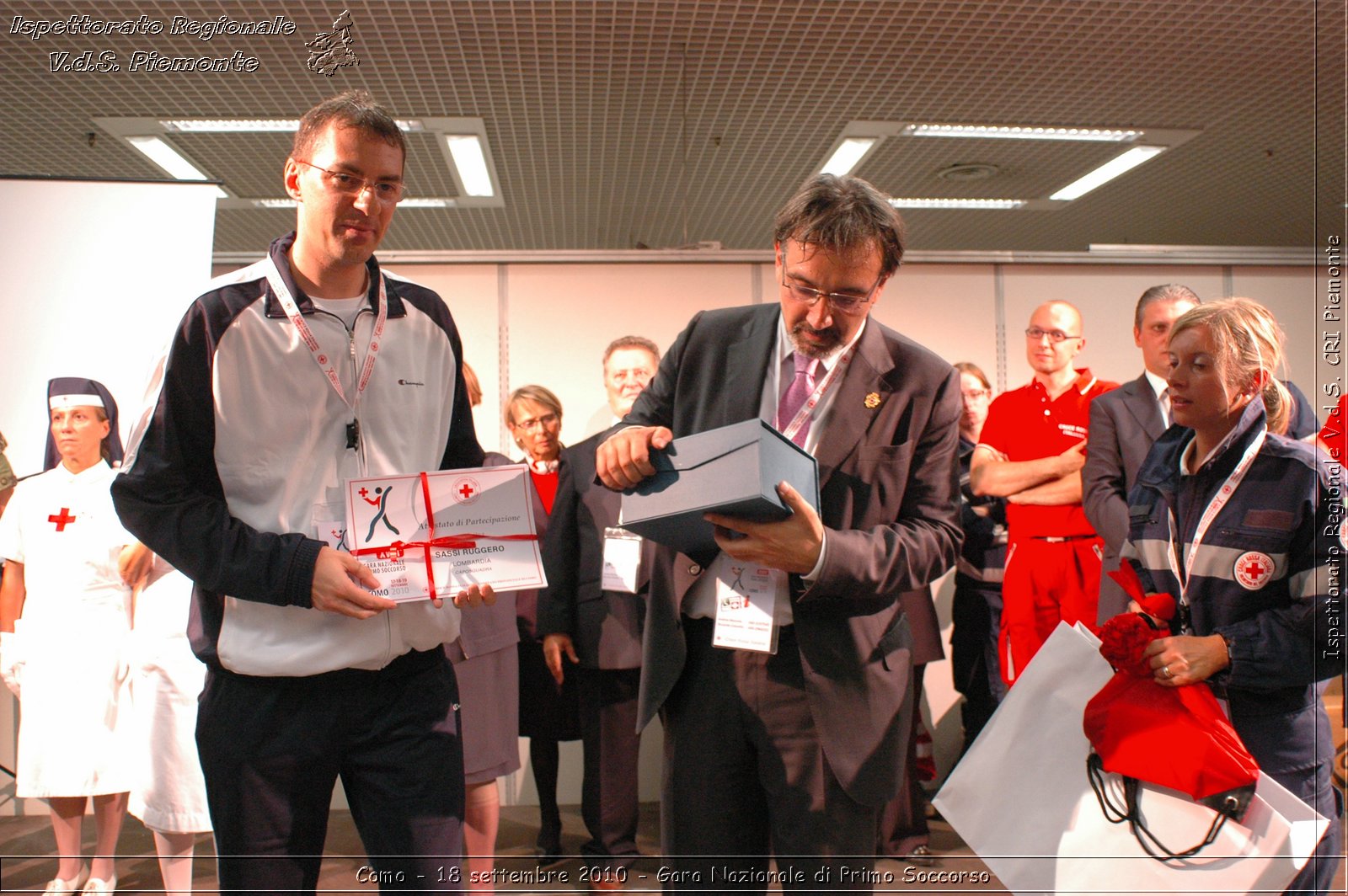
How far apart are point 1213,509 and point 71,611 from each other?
3.04m

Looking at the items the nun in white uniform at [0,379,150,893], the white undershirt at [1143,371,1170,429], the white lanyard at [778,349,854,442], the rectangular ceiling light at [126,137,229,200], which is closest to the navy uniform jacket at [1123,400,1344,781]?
the white lanyard at [778,349,854,442]

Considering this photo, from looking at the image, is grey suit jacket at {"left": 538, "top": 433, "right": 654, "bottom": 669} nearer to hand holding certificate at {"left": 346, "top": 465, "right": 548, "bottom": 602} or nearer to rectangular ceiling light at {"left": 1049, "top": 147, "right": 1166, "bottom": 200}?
hand holding certificate at {"left": 346, "top": 465, "right": 548, "bottom": 602}

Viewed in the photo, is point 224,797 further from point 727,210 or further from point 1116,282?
point 727,210

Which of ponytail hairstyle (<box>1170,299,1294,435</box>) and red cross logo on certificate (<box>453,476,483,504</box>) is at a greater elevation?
ponytail hairstyle (<box>1170,299,1294,435</box>)

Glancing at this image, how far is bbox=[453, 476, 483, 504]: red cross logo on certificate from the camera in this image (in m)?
1.61

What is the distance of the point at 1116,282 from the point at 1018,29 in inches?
77.3

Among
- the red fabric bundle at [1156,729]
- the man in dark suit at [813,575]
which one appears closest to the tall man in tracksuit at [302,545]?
the man in dark suit at [813,575]

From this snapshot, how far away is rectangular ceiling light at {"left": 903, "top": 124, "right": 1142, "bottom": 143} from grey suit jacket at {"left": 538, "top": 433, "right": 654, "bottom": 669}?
4.63 metres

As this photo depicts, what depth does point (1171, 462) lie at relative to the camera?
209cm

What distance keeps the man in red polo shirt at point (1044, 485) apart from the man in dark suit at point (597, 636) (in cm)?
137

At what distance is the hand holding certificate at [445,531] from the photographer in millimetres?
1549

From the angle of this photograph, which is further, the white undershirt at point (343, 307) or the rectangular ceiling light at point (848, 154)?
the rectangular ceiling light at point (848, 154)

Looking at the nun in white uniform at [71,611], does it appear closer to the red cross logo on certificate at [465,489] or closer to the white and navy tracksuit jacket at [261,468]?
the white and navy tracksuit jacket at [261,468]

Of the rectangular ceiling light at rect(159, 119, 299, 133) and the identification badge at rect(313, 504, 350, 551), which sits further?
the rectangular ceiling light at rect(159, 119, 299, 133)
